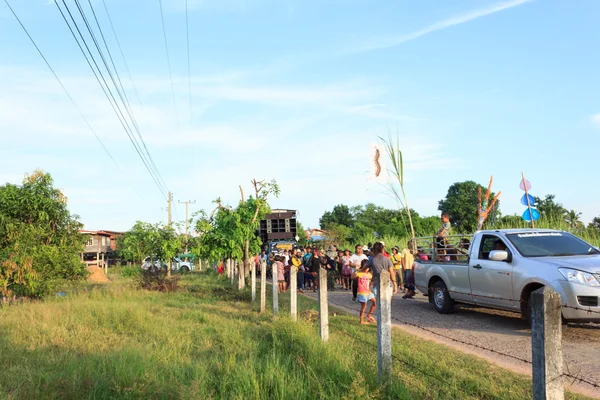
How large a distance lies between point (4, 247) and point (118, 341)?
801 centimetres

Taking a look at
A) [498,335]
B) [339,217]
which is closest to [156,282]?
[498,335]

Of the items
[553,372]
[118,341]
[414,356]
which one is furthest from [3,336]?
[553,372]

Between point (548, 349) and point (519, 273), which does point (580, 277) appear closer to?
point (519, 273)

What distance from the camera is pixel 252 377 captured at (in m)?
5.64

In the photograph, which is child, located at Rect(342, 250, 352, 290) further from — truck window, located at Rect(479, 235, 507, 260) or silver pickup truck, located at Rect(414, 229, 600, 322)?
truck window, located at Rect(479, 235, 507, 260)

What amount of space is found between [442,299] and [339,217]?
81.0 metres

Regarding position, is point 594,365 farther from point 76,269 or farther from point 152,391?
point 76,269

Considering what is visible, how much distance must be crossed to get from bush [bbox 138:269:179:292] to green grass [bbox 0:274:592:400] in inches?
351

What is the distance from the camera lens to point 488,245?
10820mm

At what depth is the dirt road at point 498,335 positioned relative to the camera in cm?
704

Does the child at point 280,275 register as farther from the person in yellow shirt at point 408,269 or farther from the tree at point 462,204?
the tree at point 462,204

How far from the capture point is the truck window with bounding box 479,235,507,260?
34.3 feet

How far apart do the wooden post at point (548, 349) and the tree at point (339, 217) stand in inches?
3392

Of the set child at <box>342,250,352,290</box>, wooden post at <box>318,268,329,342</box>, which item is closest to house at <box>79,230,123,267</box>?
child at <box>342,250,352,290</box>
